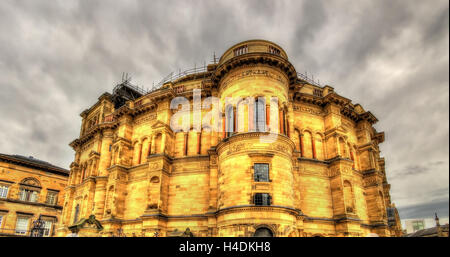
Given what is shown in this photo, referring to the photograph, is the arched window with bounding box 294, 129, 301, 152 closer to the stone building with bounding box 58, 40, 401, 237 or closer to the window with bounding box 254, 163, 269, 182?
the stone building with bounding box 58, 40, 401, 237

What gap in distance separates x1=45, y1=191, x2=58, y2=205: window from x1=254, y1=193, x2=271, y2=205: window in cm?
4217

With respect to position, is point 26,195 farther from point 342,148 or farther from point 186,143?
point 342,148

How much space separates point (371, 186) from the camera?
29.1 meters

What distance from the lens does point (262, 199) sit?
20.0m

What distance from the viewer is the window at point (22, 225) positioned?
137ft

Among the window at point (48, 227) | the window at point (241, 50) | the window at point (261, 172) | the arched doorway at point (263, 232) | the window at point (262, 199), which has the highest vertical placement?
the window at point (241, 50)

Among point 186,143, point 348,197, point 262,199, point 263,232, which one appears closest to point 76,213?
point 186,143

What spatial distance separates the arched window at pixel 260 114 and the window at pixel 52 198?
42.4 metres

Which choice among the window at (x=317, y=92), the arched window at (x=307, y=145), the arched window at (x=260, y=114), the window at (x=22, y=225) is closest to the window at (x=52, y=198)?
the window at (x=22, y=225)

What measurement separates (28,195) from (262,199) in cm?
4280

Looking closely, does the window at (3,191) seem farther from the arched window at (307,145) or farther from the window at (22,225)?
the arched window at (307,145)
